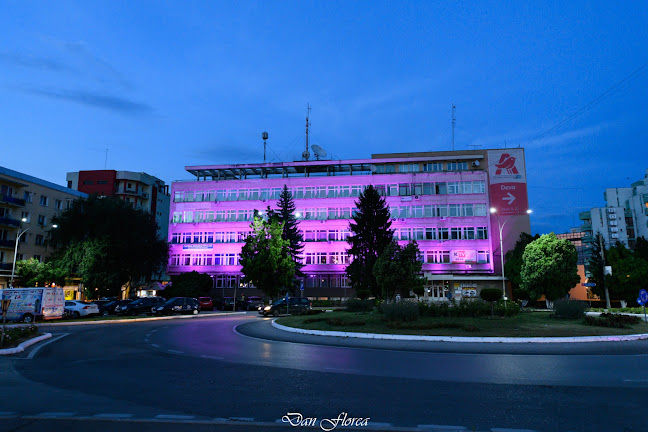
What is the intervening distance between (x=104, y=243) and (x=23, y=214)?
71.0 feet

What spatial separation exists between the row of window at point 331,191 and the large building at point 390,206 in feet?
0.51

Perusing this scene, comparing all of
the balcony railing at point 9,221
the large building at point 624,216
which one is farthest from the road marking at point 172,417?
the large building at point 624,216

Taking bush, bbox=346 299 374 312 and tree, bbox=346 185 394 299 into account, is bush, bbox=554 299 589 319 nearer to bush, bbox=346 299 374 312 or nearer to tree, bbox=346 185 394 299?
bush, bbox=346 299 374 312

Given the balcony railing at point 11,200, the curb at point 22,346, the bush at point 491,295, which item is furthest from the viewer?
the balcony railing at point 11,200

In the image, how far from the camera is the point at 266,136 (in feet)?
281

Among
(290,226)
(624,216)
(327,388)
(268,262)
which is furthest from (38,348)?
(624,216)

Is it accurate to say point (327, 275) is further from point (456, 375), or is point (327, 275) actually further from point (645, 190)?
point (645, 190)

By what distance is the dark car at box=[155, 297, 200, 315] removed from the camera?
1574 inches

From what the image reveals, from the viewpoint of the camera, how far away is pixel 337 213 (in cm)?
6831

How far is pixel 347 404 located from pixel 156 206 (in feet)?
333

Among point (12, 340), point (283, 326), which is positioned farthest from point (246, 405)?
point (283, 326)

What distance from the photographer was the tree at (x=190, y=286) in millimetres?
61250

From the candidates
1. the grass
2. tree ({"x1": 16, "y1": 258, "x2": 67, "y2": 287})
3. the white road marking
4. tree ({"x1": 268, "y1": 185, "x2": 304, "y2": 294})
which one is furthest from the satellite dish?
the white road marking

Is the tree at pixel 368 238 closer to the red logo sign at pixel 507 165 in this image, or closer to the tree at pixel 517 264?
the tree at pixel 517 264
